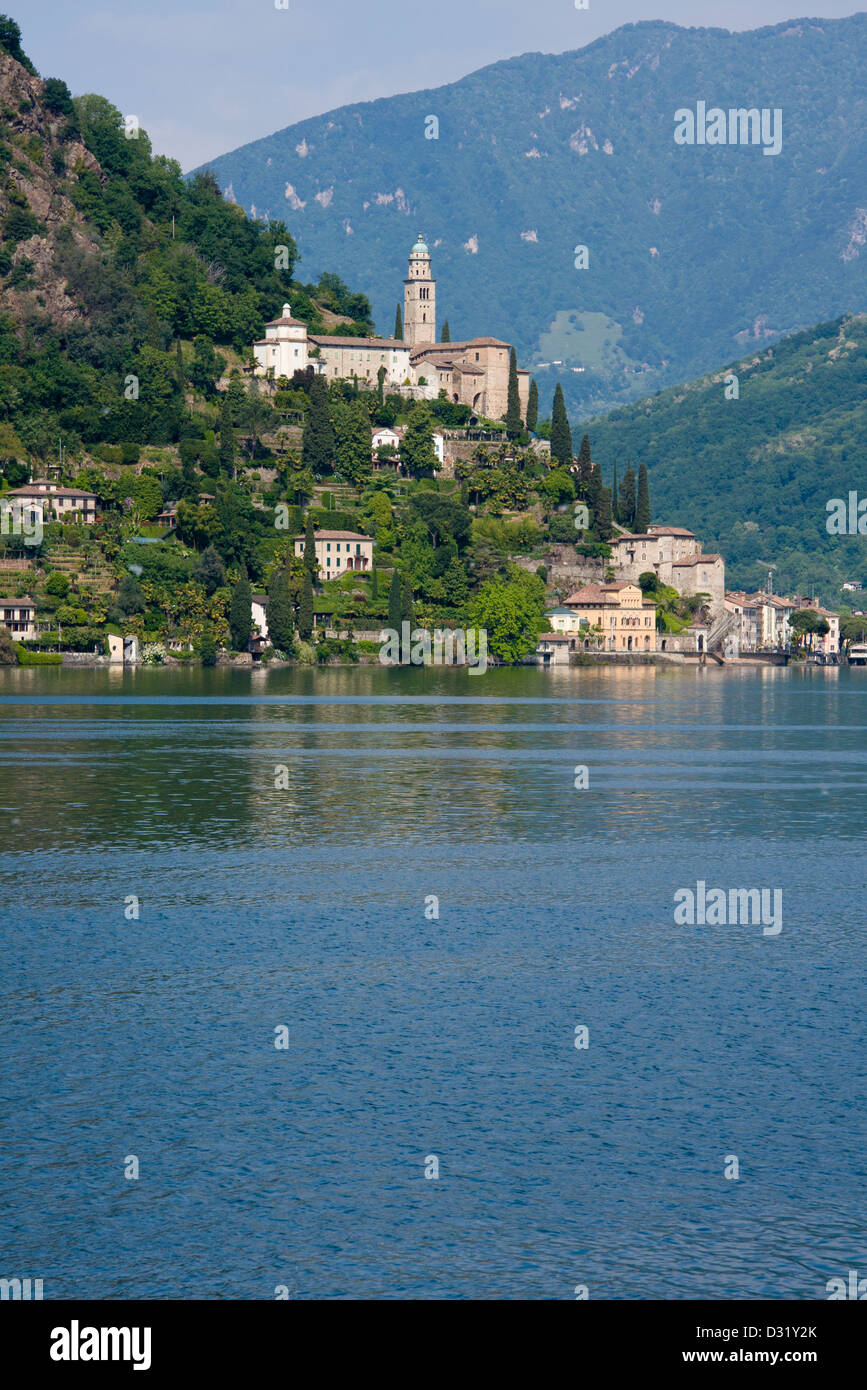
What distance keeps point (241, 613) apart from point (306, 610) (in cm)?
817

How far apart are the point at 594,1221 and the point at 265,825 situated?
2910 centimetres

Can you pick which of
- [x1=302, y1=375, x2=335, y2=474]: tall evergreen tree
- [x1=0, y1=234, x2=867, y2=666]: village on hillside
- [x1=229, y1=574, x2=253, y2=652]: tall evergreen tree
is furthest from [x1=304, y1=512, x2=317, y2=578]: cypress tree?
[x1=302, y1=375, x2=335, y2=474]: tall evergreen tree

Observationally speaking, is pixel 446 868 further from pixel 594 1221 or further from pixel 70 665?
pixel 70 665

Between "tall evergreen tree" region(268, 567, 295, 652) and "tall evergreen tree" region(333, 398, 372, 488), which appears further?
"tall evergreen tree" region(333, 398, 372, 488)

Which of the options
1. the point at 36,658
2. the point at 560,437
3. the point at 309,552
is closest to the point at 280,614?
the point at 309,552

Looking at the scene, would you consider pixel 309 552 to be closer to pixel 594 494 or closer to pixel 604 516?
pixel 594 494

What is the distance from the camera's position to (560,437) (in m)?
192

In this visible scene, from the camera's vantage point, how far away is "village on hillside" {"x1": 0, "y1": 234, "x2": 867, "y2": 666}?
489 ft

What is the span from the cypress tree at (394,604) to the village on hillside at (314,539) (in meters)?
0.20

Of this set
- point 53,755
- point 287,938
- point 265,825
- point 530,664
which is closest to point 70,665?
point 530,664

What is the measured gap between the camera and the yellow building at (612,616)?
599 feet

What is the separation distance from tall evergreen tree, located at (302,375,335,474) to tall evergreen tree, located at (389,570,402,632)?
84.9ft

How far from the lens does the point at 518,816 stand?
48.0 meters

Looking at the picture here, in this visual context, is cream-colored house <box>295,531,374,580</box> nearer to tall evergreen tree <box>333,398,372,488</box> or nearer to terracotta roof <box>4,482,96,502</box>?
tall evergreen tree <box>333,398,372,488</box>
